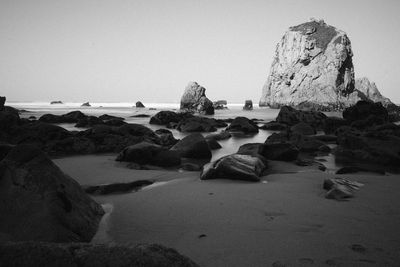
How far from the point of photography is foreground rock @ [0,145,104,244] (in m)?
2.21

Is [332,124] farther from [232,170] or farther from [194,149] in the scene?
[232,170]

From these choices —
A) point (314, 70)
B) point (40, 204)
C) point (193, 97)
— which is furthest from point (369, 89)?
point (40, 204)

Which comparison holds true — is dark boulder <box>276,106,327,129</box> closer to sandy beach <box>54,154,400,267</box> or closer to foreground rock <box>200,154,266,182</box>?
foreground rock <box>200,154,266,182</box>

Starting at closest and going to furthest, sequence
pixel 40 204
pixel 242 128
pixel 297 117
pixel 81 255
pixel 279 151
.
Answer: pixel 81 255, pixel 40 204, pixel 279 151, pixel 242 128, pixel 297 117

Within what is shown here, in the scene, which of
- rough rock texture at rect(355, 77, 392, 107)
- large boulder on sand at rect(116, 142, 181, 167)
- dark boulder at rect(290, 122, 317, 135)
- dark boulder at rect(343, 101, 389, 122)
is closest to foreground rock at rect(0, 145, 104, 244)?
large boulder on sand at rect(116, 142, 181, 167)

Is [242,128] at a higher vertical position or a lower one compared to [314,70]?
lower

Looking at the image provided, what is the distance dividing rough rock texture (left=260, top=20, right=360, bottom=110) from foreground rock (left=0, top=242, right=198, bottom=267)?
245ft

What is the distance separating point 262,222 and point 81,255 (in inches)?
71.4

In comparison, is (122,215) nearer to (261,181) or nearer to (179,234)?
(179,234)

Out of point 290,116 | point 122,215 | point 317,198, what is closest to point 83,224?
point 122,215

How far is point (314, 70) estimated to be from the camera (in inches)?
3017

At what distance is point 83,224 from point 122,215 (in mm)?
528

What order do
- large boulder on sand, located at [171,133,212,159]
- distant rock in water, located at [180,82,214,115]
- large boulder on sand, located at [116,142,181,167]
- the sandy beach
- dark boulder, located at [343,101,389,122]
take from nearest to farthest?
the sandy beach → large boulder on sand, located at [116,142,181,167] → large boulder on sand, located at [171,133,212,159] → dark boulder, located at [343,101,389,122] → distant rock in water, located at [180,82,214,115]

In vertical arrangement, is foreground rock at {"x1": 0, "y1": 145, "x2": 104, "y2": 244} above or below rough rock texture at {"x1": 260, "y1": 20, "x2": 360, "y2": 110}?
below
